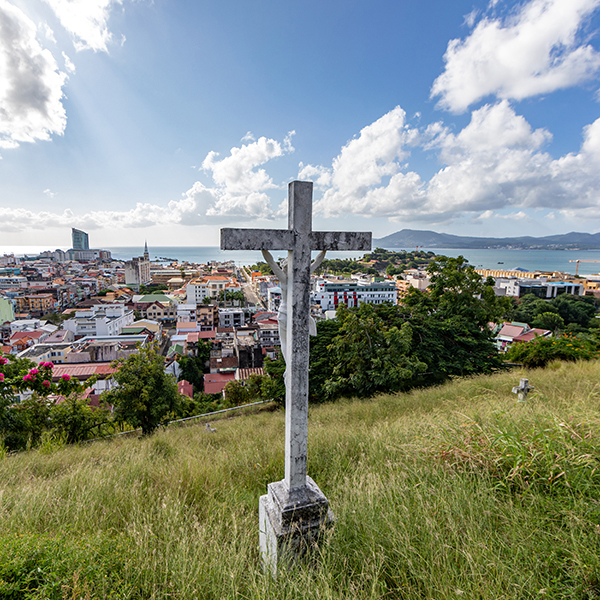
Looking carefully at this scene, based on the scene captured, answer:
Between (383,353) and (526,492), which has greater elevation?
(526,492)

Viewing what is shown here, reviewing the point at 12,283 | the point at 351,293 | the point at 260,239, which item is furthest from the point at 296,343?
the point at 12,283

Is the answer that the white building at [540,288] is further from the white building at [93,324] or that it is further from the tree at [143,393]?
the tree at [143,393]

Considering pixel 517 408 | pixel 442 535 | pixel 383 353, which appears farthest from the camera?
pixel 383 353

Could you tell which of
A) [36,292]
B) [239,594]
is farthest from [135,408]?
[36,292]

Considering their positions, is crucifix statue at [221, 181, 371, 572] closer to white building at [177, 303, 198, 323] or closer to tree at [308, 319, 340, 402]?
tree at [308, 319, 340, 402]

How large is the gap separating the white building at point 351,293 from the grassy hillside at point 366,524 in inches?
2334

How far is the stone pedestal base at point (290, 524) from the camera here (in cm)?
199

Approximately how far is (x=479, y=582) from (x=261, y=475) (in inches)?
94.3

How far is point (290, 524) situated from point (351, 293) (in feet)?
209

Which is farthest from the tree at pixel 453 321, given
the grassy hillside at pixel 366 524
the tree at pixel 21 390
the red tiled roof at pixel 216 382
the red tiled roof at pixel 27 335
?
the red tiled roof at pixel 27 335

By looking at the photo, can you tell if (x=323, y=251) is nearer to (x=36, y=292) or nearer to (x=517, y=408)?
(x=517, y=408)

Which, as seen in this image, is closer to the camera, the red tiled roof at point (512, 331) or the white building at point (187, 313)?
the red tiled roof at point (512, 331)

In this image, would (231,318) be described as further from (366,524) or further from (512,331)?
(366,524)

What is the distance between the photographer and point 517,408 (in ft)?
13.3
